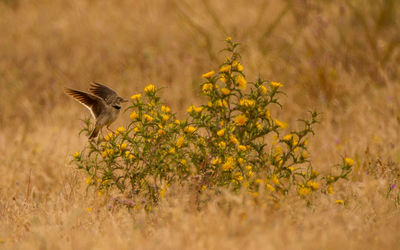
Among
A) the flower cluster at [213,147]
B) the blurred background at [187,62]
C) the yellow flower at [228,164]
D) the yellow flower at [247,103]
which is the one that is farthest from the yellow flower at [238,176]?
the blurred background at [187,62]

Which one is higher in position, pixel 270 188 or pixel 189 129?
pixel 189 129

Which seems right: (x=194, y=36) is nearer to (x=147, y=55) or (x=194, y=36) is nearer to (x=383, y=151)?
(x=147, y=55)

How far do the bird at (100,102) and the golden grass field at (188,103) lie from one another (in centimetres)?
39

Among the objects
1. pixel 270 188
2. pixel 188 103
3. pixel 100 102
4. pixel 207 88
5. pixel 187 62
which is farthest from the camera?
pixel 187 62

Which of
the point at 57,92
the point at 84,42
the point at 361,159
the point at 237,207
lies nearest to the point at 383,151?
the point at 361,159

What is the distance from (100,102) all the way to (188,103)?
8.49 feet

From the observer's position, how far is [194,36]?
716 centimetres

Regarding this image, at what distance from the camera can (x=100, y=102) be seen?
313 cm

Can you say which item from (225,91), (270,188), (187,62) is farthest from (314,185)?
(187,62)

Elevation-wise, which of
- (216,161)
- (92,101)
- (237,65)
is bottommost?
(216,161)

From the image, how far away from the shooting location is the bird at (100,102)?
10.2 feet

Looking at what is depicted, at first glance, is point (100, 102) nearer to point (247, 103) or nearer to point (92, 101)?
point (92, 101)

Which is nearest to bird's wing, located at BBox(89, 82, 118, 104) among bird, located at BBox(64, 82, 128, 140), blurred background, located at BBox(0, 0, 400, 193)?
bird, located at BBox(64, 82, 128, 140)

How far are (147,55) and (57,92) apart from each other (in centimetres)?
124
